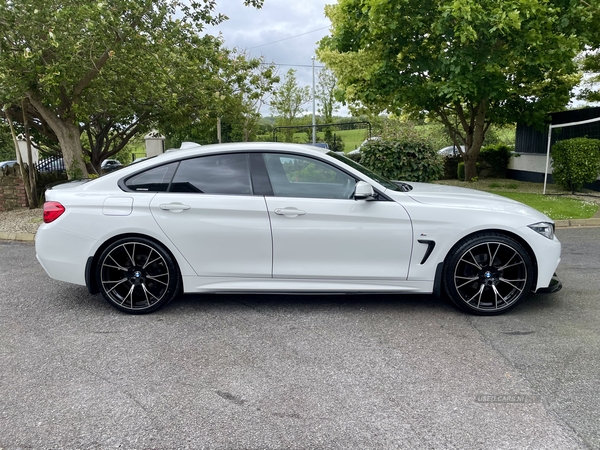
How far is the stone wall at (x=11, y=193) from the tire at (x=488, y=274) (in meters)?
10.7

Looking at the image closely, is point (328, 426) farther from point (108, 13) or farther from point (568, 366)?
point (108, 13)

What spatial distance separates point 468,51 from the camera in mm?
11070

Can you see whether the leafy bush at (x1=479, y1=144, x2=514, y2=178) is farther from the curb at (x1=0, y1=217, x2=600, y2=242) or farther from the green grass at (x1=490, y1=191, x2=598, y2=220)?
the curb at (x1=0, y1=217, x2=600, y2=242)

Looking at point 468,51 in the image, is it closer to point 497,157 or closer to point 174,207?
point 497,157

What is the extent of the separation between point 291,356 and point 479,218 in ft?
6.65

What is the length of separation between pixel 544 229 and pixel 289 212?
7.46 ft

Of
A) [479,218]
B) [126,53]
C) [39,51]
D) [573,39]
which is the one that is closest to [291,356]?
[479,218]

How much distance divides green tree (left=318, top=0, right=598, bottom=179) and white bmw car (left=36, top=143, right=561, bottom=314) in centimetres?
719

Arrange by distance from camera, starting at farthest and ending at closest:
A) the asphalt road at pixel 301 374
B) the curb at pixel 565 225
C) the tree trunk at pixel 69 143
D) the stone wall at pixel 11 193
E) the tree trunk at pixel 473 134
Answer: the tree trunk at pixel 473 134 < the stone wall at pixel 11 193 < the tree trunk at pixel 69 143 < the curb at pixel 565 225 < the asphalt road at pixel 301 374

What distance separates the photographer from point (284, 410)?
2.77 m

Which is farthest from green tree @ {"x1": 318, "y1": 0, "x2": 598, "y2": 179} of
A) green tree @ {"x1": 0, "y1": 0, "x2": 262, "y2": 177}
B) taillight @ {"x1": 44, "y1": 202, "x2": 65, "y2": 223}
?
taillight @ {"x1": 44, "y1": 202, "x2": 65, "y2": 223}

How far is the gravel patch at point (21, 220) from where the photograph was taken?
8719mm

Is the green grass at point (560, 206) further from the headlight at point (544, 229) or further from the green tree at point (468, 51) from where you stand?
the headlight at point (544, 229)

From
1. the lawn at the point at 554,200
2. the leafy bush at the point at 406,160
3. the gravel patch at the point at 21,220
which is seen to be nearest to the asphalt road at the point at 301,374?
the gravel patch at the point at 21,220
